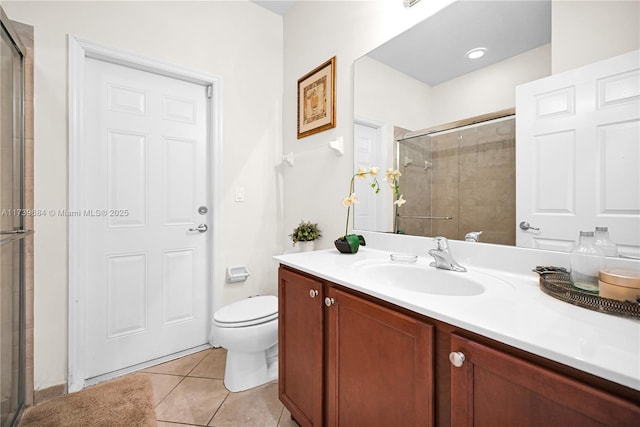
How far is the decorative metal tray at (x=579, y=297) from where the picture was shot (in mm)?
650

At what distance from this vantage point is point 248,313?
168 centimetres

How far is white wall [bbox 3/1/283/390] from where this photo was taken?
5.14 feet

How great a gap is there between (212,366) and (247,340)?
54 centimetres

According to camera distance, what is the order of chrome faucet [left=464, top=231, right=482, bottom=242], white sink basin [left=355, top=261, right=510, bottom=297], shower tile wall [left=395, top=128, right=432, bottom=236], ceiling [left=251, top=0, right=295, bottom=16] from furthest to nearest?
ceiling [left=251, top=0, right=295, bottom=16], shower tile wall [left=395, top=128, right=432, bottom=236], chrome faucet [left=464, top=231, right=482, bottom=242], white sink basin [left=355, top=261, right=510, bottom=297]

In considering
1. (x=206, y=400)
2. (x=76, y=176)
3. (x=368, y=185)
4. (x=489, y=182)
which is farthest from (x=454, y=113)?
(x=76, y=176)

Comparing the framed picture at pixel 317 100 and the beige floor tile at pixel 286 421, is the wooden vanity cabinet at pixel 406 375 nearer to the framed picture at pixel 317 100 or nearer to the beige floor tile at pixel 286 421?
the beige floor tile at pixel 286 421

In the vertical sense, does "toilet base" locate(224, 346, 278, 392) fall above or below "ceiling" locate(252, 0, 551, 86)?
below

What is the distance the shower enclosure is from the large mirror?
174cm

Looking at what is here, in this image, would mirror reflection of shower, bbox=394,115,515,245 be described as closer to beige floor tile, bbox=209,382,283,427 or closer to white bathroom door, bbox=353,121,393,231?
white bathroom door, bbox=353,121,393,231

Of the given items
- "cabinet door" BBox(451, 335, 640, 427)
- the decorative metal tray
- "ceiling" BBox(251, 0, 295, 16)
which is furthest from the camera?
"ceiling" BBox(251, 0, 295, 16)

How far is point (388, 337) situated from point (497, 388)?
0.98 feet

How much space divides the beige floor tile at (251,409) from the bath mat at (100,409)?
332 millimetres

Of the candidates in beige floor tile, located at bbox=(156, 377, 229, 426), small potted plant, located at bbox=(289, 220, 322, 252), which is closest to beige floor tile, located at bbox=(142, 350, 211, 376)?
beige floor tile, located at bbox=(156, 377, 229, 426)

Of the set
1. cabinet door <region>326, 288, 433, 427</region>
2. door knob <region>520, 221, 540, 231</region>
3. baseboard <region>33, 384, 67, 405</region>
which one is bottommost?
baseboard <region>33, 384, 67, 405</region>
